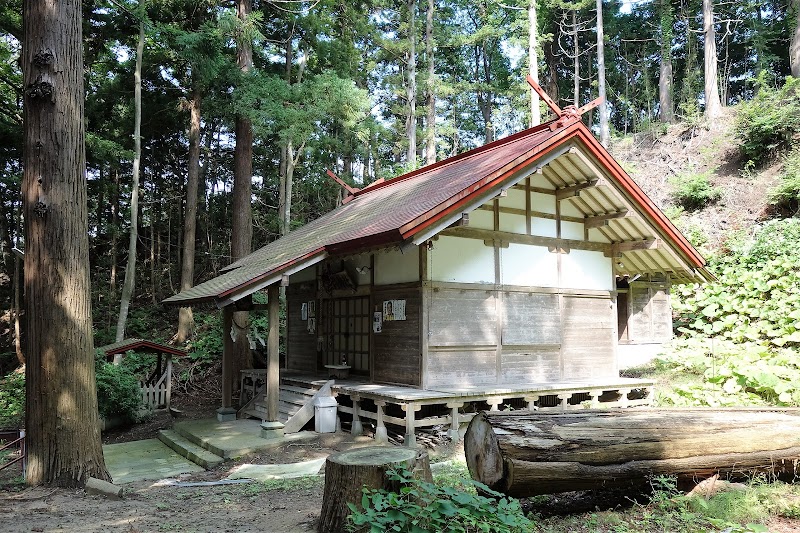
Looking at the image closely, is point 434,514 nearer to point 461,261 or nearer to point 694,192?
point 461,261

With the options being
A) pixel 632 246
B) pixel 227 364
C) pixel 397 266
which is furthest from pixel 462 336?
pixel 227 364

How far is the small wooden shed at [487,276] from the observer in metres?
8.95

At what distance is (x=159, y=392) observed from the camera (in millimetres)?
13492

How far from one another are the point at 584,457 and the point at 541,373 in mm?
6017

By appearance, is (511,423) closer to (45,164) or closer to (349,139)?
(45,164)

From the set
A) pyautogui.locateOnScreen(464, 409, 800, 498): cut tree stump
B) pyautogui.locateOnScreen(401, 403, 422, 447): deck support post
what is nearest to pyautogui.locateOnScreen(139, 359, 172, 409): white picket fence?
pyautogui.locateOnScreen(401, 403, 422, 447): deck support post

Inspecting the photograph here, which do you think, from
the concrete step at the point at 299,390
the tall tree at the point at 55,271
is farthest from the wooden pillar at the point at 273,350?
the tall tree at the point at 55,271

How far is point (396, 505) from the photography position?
349cm

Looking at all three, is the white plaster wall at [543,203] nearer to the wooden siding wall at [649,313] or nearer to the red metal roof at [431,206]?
the red metal roof at [431,206]

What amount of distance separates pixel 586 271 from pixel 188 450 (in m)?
8.27

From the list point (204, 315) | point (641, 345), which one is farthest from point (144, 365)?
point (641, 345)

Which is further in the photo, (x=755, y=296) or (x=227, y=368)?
(x=755, y=296)

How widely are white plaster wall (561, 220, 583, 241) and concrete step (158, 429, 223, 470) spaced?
7638 millimetres

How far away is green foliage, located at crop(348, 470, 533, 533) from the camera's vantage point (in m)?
3.29
